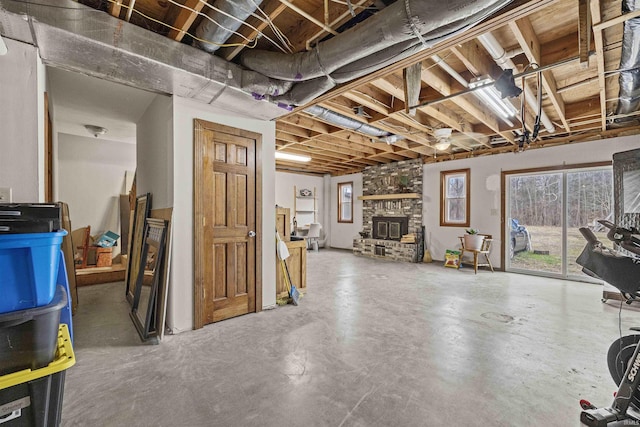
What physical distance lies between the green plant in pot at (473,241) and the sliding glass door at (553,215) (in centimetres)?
71

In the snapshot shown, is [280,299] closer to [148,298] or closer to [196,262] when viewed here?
[196,262]

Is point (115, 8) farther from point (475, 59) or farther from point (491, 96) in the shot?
point (491, 96)

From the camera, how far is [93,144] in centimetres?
554

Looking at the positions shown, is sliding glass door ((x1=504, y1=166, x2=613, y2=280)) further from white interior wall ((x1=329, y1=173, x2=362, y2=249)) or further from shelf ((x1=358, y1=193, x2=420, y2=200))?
white interior wall ((x1=329, y1=173, x2=362, y2=249))

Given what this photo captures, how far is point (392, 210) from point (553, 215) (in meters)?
3.62

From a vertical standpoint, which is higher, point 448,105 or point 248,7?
point 448,105

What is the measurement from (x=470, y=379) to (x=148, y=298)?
295 centimetres

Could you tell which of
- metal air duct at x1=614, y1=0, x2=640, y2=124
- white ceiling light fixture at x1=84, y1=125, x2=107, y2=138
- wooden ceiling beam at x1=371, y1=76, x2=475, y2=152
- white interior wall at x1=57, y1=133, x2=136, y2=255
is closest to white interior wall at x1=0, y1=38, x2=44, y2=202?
wooden ceiling beam at x1=371, y1=76, x2=475, y2=152

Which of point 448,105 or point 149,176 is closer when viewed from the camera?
point 149,176

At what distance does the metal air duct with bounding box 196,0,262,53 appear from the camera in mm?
1812

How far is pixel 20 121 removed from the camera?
198 cm

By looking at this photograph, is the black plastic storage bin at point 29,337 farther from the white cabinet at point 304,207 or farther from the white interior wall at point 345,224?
the white interior wall at point 345,224

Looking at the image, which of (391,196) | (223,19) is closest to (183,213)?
(223,19)

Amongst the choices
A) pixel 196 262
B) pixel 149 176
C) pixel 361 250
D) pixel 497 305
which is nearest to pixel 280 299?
pixel 196 262
